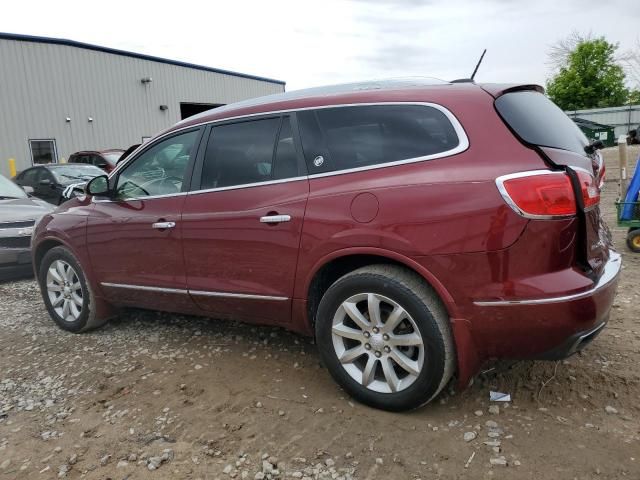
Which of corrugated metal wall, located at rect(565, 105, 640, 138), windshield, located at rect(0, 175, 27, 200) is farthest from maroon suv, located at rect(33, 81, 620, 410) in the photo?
corrugated metal wall, located at rect(565, 105, 640, 138)

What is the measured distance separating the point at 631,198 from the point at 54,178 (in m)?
10.2

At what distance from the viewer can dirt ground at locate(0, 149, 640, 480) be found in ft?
8.30

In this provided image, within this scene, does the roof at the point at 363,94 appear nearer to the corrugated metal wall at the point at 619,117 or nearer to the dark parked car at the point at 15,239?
the dark parked car at the point at 15,239

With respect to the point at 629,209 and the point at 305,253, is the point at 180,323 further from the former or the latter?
the point at 629,209

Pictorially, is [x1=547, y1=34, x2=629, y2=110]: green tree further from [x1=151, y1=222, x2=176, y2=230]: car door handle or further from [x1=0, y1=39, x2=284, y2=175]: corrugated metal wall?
[x1=151, y1=222, x2=176, y2=230]: car door handle

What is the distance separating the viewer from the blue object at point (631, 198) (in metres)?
6.21

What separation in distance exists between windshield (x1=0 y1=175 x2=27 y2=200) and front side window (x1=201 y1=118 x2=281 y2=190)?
5259 mm

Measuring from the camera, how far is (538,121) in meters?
2.82

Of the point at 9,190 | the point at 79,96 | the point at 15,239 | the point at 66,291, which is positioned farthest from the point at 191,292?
the point at 79,96

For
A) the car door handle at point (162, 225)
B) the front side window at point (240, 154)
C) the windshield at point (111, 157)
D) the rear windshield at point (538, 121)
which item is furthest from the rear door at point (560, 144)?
the windshield at point (111, 157)

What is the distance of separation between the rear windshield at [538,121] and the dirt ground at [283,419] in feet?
4.60

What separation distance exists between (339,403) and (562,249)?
149cm

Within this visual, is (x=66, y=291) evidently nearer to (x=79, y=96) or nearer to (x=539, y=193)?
(x=539, y=193)

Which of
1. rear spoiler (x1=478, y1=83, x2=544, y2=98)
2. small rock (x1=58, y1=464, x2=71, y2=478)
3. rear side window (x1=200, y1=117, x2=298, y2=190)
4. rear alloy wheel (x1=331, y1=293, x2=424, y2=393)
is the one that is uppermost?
rear spoiler (x1=478, y1=83, x2=544, y2=98)
